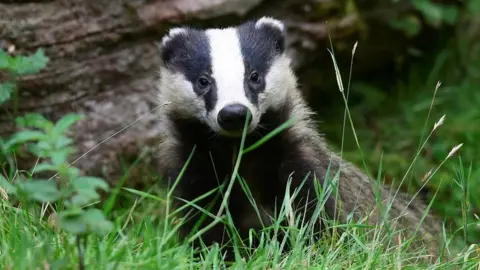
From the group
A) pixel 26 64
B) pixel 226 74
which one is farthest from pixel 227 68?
pixel 26 64

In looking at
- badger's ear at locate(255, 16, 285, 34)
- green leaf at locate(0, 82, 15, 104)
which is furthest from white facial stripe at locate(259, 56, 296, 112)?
green leaf at locate(0, 82, 15, 104)

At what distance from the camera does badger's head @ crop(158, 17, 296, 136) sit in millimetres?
3271

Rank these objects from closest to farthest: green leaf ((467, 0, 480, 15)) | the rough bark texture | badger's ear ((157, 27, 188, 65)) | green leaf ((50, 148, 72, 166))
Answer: green leaf ((50, 148, 72, 166)) < badger's ear ((157, 27, 188, 65)) < the rough bark texture < green leaf ((467, 0, 480, 15))

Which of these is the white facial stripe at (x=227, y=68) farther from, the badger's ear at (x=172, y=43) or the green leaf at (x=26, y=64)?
the green leaf at (x=26, y=64)

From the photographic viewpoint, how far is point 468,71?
6.21 metres

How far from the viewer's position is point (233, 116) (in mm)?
3154

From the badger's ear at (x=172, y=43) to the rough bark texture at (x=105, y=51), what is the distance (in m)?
0.92

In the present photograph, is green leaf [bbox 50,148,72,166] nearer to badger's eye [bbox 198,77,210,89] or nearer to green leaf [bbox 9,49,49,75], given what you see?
badger's eye [bbox 198,77,210,89]

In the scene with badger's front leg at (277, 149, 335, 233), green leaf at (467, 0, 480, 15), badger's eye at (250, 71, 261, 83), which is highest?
badger's eye at (250, 71, 261, 83)

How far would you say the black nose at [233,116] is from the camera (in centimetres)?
315

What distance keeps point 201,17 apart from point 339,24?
3.26 feet

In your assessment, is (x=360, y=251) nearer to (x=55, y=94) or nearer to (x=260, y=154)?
(x=260, y=154)

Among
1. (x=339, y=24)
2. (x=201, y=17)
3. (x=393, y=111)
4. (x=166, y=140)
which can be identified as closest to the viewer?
(x=166, y=140)

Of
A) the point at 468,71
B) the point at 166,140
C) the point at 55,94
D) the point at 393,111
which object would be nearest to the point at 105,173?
the point at 55,94
